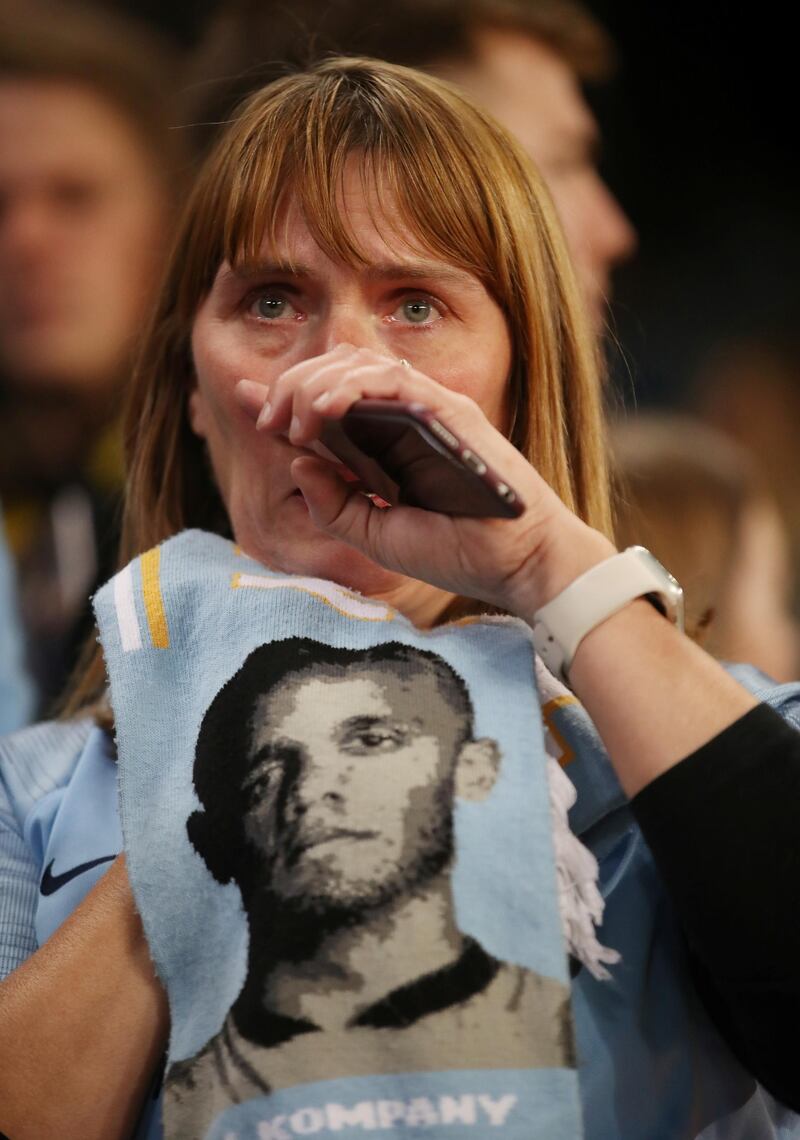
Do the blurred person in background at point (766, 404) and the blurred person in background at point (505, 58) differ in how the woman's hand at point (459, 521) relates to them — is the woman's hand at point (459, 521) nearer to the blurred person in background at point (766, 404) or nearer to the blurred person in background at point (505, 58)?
the blurred person in background at point (505, 58)

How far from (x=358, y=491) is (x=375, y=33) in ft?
3.69

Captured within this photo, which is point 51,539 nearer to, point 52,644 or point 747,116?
point 52,644

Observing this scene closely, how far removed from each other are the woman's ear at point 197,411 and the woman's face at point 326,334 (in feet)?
0.38

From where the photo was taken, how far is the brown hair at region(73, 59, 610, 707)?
40.4 inches

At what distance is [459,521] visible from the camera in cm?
88

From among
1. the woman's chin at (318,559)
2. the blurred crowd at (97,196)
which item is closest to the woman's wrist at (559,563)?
the woman's chin at (318,559)

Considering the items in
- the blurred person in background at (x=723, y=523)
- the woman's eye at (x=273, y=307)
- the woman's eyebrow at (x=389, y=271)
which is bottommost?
the blurred person in background at (x=723, y=523)

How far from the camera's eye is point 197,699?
0.91 metres

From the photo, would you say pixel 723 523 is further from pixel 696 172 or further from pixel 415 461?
pixel 415 461

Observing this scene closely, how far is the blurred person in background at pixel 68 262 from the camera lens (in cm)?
173

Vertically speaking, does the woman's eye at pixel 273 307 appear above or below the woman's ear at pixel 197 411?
above

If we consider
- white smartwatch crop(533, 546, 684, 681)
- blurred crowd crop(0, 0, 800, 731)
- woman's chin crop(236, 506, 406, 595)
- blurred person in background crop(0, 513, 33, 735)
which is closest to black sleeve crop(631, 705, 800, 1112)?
white smartwatch crop(533, 546, 684, 681)

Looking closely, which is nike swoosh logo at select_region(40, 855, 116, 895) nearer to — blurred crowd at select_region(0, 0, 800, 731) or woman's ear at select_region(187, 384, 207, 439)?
woman's ear at select_region(187, 384, 207, 439)

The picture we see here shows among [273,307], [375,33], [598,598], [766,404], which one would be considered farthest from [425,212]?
[766,404]
